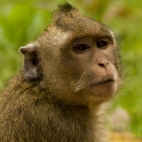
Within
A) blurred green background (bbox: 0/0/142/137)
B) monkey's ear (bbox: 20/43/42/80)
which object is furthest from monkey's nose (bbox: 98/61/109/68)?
blurred green background (bbox: 0/0/142/137)

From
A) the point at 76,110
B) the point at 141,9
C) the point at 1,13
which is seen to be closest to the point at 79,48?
the point at 76,110

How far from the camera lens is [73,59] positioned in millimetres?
7809

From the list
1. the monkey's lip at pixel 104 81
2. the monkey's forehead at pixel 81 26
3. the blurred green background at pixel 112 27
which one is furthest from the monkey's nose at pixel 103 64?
the blurred green background at pixel 112 27

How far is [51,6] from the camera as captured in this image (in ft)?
52.9

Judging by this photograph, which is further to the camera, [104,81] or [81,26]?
[81,26]

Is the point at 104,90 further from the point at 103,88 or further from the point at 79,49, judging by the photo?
the point at 79,49

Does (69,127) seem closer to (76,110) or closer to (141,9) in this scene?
(76,110)

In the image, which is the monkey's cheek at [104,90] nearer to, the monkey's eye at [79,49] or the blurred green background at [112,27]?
the monkey's eye at [79,49]

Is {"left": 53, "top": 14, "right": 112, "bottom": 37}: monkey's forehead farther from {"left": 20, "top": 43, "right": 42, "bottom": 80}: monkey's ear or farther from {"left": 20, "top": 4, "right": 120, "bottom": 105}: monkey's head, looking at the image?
{"left": 20, "top": 43, "right": 42, "bottom": 80}: monkey's ear

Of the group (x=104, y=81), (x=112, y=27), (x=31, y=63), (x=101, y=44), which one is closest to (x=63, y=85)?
(x=31, y=63)

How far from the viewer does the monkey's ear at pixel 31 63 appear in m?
7.74

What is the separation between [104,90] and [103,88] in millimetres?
46

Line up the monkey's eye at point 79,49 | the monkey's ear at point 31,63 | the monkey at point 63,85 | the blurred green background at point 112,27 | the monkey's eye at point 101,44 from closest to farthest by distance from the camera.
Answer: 1. the monkey at point 63,85
2. the monkey's ear at point 31,63
3. the monkey's eye at point 79,49
4. the monkey's eye at point 101,44
5. the blurred green background at point 112,27

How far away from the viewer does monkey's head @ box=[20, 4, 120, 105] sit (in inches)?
300
